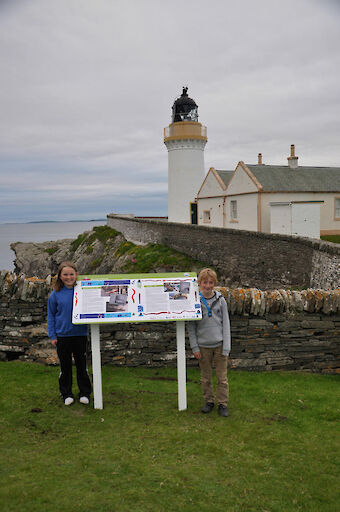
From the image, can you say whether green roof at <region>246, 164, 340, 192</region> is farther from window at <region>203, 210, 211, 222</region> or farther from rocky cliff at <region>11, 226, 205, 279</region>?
rocky cliff at <region>11, 226, 205, 279</region>

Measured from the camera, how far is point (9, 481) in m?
3.59

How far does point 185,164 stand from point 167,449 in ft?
102

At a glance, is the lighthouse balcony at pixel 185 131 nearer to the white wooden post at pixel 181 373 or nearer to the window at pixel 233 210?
the window at pixel 233 210

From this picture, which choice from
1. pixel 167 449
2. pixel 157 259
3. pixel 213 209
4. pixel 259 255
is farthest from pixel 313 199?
pixel 167 449

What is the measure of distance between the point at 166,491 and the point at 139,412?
1.53 metres

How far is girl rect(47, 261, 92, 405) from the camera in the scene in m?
5.18

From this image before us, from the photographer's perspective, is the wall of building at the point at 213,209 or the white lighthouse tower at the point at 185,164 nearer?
Result: the wall of building at the point at 213,209

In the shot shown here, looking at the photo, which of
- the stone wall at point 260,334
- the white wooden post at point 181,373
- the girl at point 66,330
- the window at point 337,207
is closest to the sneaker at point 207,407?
the white wooden post at point 181,373

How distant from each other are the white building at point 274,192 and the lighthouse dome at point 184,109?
12175 millimetres

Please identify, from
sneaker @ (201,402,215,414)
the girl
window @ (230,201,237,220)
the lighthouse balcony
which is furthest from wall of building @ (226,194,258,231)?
the girl

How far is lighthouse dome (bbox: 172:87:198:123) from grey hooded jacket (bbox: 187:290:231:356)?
105ft

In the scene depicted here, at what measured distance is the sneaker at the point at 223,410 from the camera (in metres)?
4.92

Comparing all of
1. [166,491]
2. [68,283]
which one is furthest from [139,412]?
[68,283]

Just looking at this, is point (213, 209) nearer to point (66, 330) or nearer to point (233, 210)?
point (233, 210)
